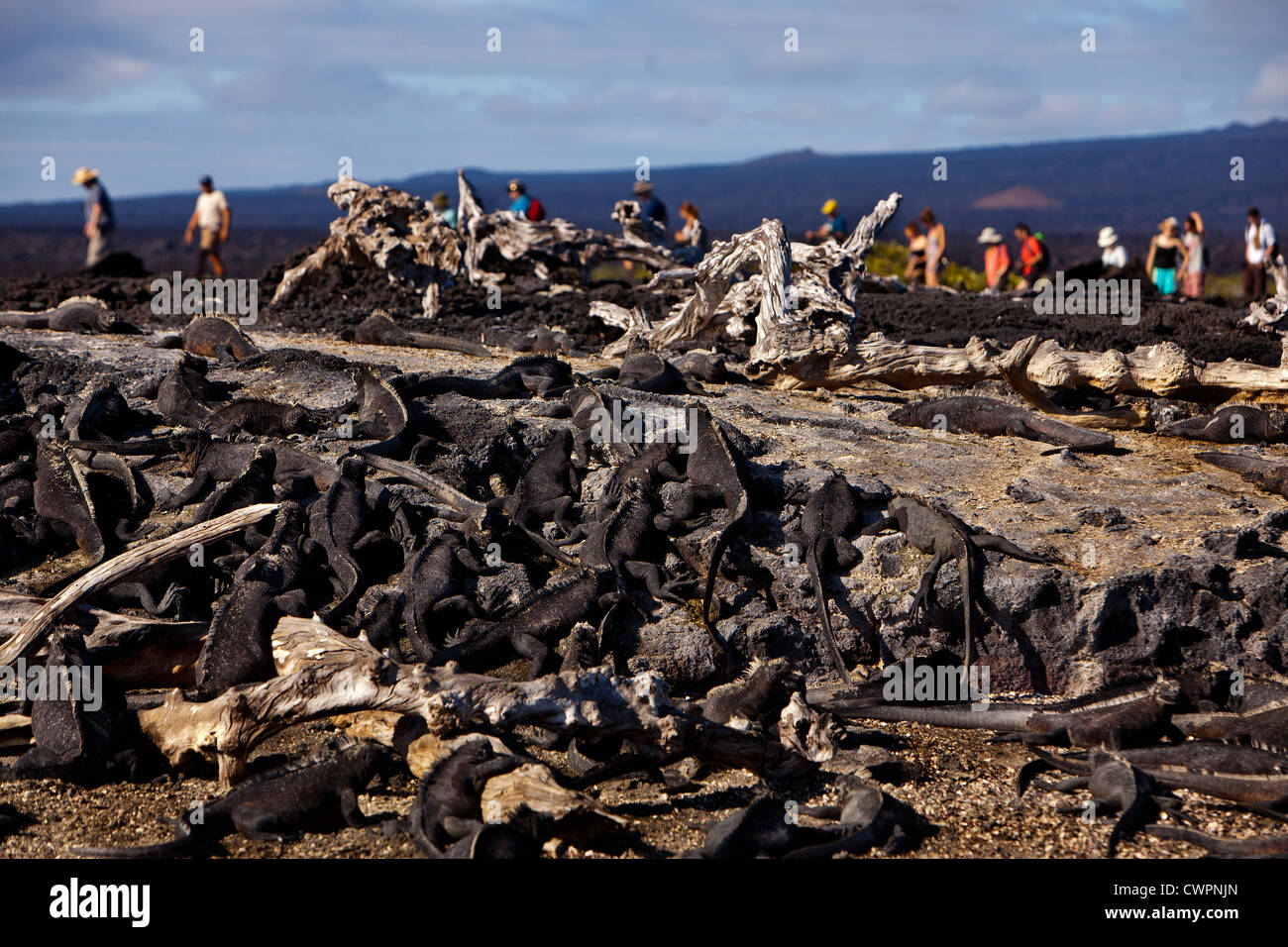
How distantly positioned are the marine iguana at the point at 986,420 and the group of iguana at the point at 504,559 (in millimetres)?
24

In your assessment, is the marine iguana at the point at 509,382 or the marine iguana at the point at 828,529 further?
the marine iguana at the point at 509,382

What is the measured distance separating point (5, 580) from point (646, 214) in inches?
499

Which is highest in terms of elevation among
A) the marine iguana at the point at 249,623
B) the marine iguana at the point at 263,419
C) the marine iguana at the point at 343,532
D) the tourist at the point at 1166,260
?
the tourist at the point at 1166,260

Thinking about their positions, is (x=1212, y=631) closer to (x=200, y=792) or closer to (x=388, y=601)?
(x=388, y=601)

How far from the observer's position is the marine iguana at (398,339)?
11.0 m

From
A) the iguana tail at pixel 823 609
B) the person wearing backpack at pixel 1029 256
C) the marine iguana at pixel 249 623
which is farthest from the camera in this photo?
the person wearing backpack at pixel 1029 256

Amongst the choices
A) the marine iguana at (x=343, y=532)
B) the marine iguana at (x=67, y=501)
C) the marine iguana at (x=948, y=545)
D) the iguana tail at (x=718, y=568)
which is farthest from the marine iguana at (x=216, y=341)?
the marine iguana at (x=948, y=545)

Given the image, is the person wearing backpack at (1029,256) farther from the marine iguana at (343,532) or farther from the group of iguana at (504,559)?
the marine iguana at (343,532)

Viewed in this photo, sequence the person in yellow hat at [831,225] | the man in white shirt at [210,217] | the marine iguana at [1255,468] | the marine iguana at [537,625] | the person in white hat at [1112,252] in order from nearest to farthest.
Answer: the marine iguana at [537,625], the marine iguana at [1255,468], the man in white shirt at [210,217], the person in white hat at [1112,252], the person in yellow hat at [831,225]

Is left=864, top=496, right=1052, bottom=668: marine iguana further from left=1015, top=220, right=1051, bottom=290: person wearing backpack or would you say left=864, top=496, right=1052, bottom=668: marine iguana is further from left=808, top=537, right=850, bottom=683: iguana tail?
left=1015, top=220, right=1051, bottom=290: person wearing backpack

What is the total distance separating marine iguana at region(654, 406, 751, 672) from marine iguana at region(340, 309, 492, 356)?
4.30 metres

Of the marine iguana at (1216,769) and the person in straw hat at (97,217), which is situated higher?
the person in straw hat at (97,217)

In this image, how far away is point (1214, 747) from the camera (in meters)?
4.84

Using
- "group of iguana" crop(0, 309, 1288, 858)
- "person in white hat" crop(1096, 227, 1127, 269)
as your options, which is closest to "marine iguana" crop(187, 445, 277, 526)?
"group of iguana" crop(0, 309, 1288, 858)
